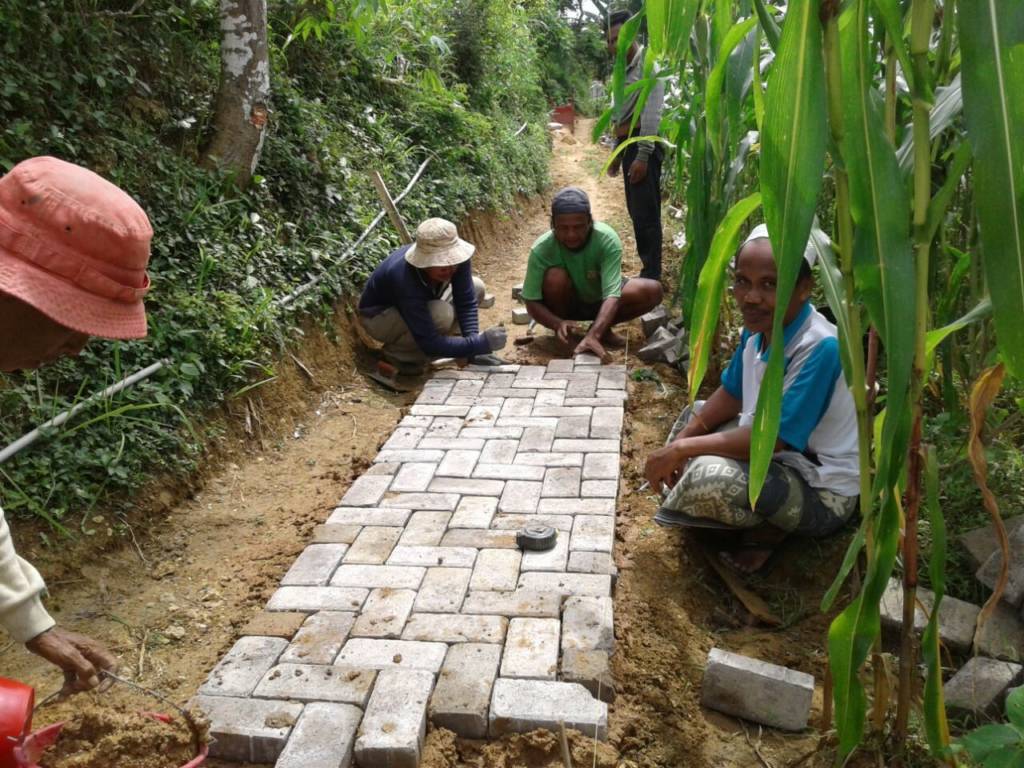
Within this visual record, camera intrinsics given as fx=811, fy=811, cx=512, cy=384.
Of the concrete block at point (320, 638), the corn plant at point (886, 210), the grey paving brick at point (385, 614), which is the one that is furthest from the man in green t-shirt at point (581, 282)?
the corn plant at point (886, 210)

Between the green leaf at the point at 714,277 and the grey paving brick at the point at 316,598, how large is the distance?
144cm

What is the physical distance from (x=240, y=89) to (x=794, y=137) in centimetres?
466

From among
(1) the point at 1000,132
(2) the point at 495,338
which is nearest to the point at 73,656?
(1) the point at 1000,132

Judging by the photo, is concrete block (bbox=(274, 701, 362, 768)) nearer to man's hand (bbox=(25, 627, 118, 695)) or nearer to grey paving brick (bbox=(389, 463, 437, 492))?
man's hand (bbox=(25, 627, 118, 695))

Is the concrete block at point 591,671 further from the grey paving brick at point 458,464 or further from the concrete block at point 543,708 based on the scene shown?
the grey paving brick at point 458,464

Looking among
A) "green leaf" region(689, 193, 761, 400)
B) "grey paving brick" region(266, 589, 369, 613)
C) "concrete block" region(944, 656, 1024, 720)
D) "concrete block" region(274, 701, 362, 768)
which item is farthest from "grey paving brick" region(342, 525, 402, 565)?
"concrete block" region(944, 656, 1024, 720)

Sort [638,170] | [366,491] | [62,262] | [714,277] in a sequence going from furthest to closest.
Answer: [638,170]
[366,491]
[714,277]
[62,262]

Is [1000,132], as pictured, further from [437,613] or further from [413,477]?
[413,477]

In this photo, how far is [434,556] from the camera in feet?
10.2

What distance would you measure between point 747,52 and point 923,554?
6.02 ft

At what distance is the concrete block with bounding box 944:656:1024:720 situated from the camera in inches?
85.7

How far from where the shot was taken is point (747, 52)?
2.65 meters

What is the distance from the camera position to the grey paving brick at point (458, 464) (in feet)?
12.5

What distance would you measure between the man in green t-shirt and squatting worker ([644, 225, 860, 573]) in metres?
2.35
